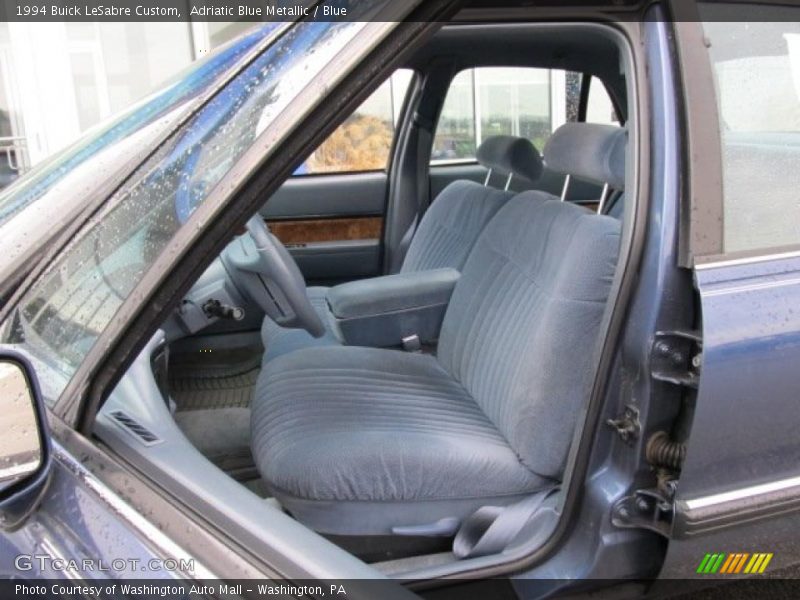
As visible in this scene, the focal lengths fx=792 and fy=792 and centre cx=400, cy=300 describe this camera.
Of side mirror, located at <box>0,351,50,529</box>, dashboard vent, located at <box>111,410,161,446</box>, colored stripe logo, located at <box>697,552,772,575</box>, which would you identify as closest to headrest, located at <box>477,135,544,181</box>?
colored stripe logo, located at <box>697,552,772,575</box>

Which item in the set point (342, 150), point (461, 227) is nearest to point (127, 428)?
point (461, 227)

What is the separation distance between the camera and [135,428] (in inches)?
44.6

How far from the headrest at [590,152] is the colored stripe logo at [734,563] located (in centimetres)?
71

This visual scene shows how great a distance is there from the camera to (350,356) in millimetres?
2234

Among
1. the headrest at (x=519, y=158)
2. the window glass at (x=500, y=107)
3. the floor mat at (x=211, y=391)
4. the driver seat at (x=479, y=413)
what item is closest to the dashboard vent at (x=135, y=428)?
the driver seat at (x=479, y=413)

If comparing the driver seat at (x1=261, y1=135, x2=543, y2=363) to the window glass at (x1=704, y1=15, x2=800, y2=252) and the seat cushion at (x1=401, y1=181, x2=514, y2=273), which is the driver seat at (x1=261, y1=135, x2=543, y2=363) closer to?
the seat cushion at (x1=401, y1=181, x2=514, y2=273)

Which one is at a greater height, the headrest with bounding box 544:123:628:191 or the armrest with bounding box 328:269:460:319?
the headrest with bounding box 544:123:628:191

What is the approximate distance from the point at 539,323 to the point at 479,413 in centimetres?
35

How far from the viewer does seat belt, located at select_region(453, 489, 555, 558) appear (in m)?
1.59

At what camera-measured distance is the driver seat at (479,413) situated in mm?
1635

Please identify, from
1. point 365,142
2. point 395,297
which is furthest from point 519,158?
point 365,142

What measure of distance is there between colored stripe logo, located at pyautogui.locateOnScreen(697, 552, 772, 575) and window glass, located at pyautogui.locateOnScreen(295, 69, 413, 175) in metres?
2.42

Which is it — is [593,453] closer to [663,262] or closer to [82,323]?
[663,262]

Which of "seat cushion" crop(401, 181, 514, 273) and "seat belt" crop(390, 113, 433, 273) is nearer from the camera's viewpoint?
"seat cushion" crop(401, 181, 514, 273)
